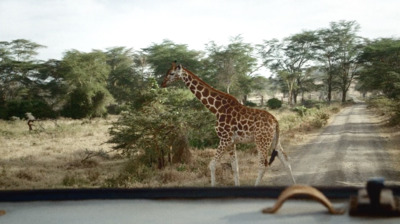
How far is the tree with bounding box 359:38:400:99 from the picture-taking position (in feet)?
75.4

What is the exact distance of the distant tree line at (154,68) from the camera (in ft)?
104

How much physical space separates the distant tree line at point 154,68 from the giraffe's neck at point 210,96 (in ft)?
54.0

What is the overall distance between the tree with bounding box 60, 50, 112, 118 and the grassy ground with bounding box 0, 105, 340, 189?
1350 cm

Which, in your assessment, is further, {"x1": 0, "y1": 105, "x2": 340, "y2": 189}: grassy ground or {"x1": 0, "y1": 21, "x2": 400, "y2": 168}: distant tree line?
{"x1": 0, "y1": 21, "x2": 400, "y2": 168}: distant tree line

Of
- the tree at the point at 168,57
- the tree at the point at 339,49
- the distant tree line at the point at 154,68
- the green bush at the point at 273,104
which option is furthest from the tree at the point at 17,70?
the tree at the point at 339,49

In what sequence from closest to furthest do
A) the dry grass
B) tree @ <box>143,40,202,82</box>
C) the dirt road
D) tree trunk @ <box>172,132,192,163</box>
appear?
the dirt road → the dry grass → tree trunk @ <box>172,132,192,163</box> → tree @ <box>143,40,202,82</box>

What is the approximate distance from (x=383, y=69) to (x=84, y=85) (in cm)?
2807

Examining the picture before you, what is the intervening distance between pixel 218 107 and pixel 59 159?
29.3ft

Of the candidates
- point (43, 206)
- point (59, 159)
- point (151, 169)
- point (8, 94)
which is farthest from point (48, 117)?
point (43, 206)

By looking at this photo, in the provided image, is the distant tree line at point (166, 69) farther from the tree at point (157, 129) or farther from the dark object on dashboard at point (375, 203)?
the dark object on dashboard at point (375, 203)

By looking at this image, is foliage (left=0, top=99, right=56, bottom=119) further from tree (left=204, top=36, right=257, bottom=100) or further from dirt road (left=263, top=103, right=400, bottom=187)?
dirt road (left=263, top=103, right=400, bottom=187)

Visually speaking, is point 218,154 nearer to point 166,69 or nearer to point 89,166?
point 89,166

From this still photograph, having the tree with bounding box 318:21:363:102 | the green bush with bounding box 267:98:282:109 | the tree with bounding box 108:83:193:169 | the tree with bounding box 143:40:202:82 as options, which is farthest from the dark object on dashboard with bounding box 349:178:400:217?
the tree with bounding box 318:21:363:102

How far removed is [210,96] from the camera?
31.1 feet
